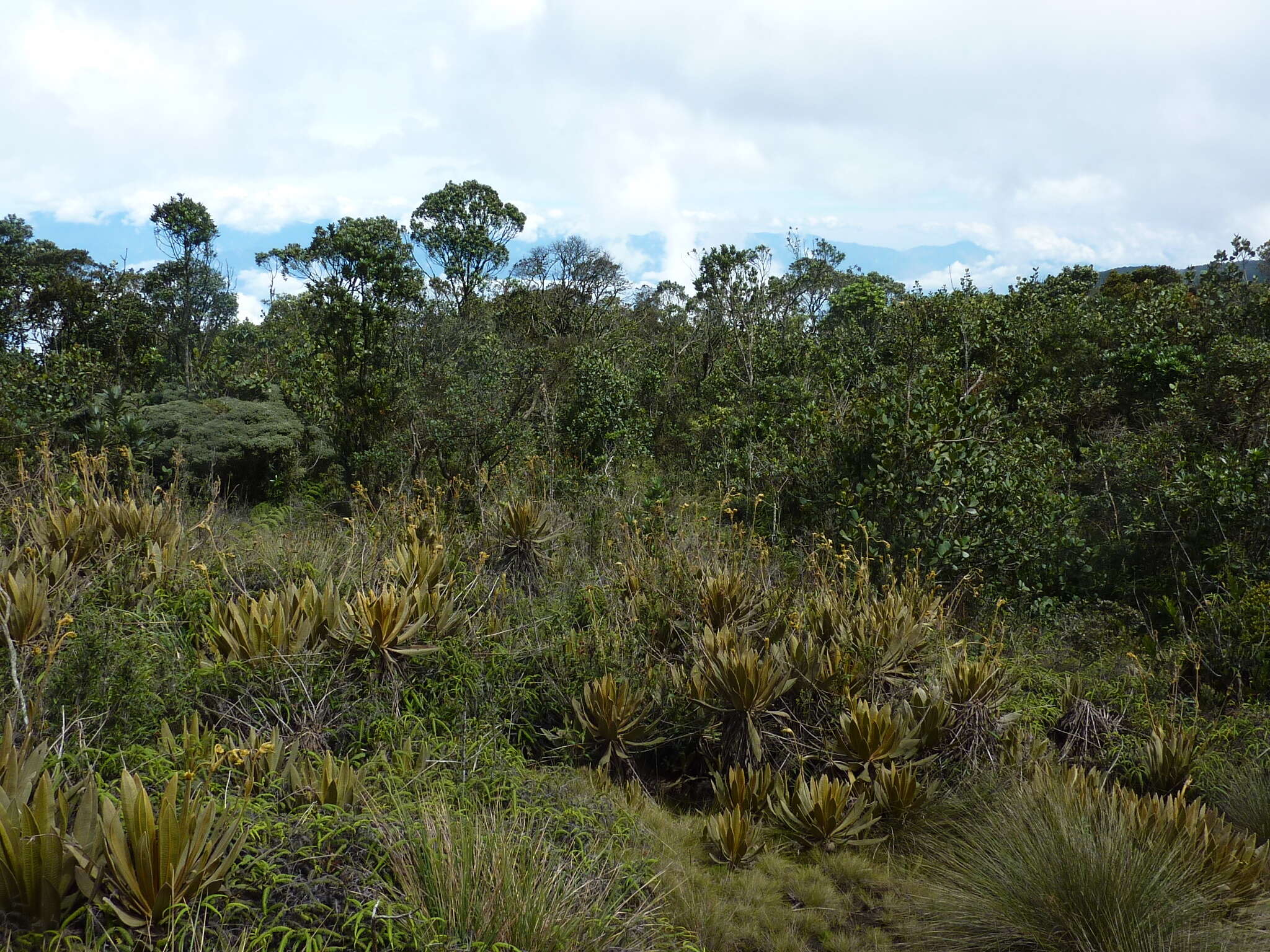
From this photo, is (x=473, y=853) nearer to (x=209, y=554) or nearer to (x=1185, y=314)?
(x=209, y=554)

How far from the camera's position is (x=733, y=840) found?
151 inches

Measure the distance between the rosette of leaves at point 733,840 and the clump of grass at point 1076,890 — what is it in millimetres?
720

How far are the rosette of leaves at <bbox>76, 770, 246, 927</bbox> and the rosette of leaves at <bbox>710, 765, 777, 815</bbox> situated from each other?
2482 mm

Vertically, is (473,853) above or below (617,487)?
below

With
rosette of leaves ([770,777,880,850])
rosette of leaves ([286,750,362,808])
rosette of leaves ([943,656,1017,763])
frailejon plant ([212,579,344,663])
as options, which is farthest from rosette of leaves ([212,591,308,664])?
rosette of leaves ([943,656,1017,763])

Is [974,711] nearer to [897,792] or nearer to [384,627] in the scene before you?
[897,792]

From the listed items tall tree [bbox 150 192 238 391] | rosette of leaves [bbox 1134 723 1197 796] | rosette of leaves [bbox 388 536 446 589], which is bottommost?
rosette of leaves [bbox 1134 723 1197 796]

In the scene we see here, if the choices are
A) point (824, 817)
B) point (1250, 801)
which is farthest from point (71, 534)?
point (1250, 801)

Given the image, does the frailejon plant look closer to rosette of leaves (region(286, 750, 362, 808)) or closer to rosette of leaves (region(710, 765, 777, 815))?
Result: rosette of leaves (region(286, 750, 362, 808))

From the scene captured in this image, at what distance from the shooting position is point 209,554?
5.88 m

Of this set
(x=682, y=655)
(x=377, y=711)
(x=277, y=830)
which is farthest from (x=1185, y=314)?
(x=277, y=830)

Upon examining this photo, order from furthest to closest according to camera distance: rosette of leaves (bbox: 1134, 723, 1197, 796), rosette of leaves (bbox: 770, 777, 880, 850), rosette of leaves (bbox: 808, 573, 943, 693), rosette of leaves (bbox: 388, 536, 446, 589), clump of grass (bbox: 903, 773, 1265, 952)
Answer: rosette of leaves (bbox: 388, 536, 446, 589) < rosette of leaves (bbox: 808, 573, 943, 693) < rosette of leaves (bbox: 1134, 723, 1197, 796) < rosette of leaves (bbox: 770, 777, 880, 850) < clump of grass (bbox: 903, 773, 1265, 952)

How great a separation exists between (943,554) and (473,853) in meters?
5.10

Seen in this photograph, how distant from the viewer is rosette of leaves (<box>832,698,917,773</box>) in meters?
4.27
